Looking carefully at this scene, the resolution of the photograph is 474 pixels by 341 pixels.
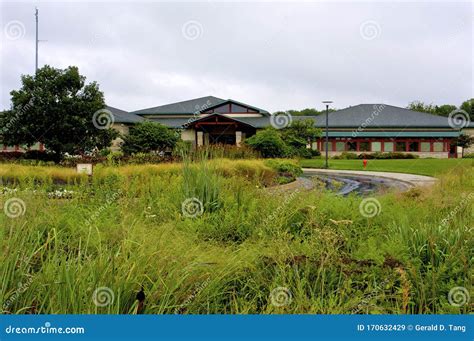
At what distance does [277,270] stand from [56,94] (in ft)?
74.2

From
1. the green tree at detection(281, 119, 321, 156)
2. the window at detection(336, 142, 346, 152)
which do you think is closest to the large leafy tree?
the green tree at detection(281, 119, 321, 156)

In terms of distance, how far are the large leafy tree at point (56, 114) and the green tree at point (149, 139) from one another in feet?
15.3

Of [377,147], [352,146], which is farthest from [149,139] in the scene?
[377,147]

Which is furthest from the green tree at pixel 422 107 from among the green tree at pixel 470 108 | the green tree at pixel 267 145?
the green tree at pixel 267 145

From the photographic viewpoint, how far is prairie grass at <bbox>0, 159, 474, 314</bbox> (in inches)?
130

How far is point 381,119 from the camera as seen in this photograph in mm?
49125

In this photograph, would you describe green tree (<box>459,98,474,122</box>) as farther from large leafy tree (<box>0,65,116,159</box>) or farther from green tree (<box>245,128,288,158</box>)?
large leafy tree (<box>0,65,116,159</box>)

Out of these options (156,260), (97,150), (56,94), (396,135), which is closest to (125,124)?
(97,150)

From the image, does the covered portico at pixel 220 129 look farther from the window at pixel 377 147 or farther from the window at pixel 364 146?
the window at pixel 377 147

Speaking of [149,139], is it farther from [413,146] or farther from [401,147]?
[413,146]

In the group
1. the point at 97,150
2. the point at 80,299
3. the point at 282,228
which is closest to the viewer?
the point at 80,299

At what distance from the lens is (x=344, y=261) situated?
4145mm

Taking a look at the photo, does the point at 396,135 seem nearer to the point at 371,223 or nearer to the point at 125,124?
the point at 125,124

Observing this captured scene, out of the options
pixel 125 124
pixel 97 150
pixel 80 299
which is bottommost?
pixel 80 299
